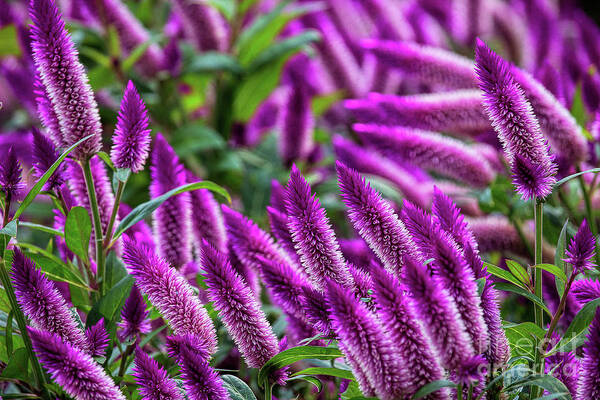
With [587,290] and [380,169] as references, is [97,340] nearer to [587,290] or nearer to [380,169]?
[587,290]

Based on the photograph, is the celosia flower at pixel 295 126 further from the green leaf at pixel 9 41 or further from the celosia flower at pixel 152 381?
the celosia flower at pixel 152 381

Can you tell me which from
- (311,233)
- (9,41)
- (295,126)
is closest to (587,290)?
(311,233)

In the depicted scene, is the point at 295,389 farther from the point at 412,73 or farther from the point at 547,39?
the point at 547,39

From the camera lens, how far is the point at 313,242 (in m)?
0.83

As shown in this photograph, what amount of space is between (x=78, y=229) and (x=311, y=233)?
36cm

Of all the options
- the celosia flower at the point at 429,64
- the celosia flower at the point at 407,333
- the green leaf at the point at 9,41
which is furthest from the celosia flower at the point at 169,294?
the green leaf at the point at 9,41

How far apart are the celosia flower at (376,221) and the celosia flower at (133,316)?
12.8 inches

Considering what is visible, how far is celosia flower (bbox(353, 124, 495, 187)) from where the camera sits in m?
1.26

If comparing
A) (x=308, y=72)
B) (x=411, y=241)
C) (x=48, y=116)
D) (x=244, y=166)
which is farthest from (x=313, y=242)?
(x=308, y=72)

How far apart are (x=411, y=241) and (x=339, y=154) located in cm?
75

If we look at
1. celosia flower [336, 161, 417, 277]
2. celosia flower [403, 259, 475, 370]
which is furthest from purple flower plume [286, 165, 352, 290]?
celosia flower [403, 259, 475, 370]

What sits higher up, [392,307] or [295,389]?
[392,307]

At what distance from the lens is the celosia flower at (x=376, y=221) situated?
2.69 feet

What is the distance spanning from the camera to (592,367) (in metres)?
0.71
